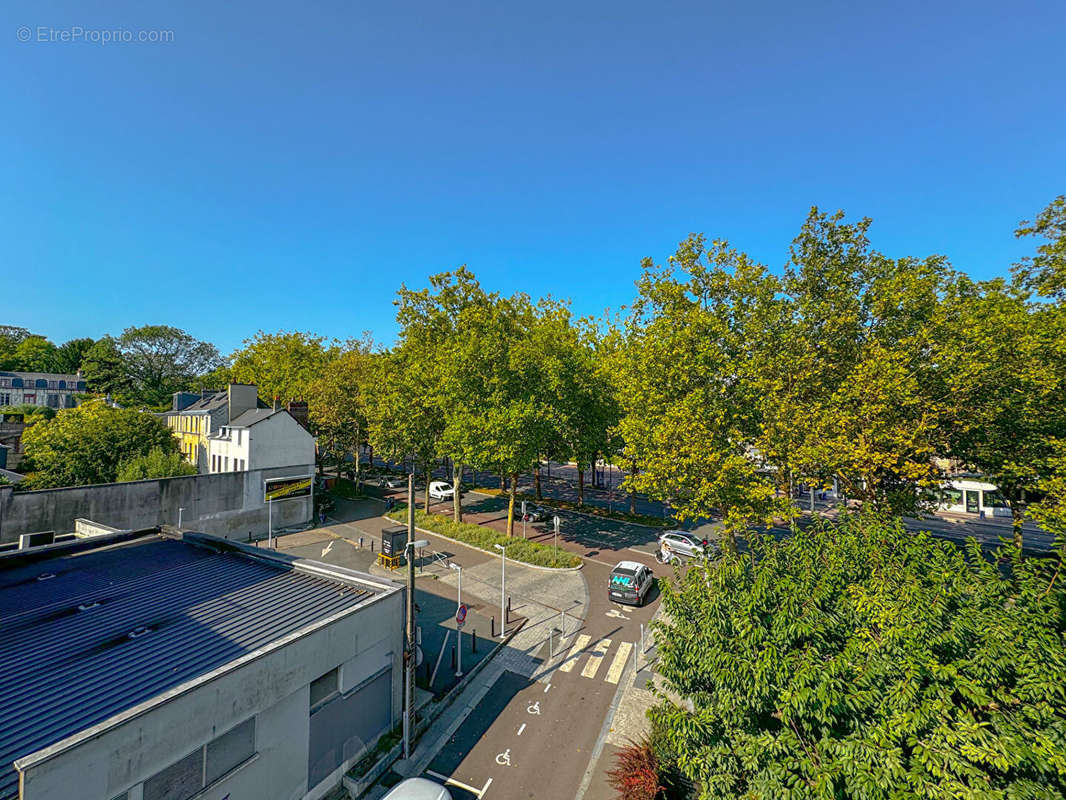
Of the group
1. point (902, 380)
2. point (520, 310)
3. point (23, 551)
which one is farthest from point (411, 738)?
point (520, 310)

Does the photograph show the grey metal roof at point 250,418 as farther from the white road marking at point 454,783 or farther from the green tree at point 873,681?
the green tree at point 873,681

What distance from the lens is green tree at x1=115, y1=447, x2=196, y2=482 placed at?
2970 centimetres

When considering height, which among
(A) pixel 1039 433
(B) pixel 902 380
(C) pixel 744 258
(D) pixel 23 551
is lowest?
(D) pixel 23 551

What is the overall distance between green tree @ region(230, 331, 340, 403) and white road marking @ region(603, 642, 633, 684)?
52762 mm

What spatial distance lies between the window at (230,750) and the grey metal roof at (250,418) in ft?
87.3

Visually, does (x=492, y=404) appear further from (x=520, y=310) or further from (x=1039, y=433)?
(x=1039, y=433)

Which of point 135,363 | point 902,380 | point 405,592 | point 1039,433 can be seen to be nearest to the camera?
point 405,592

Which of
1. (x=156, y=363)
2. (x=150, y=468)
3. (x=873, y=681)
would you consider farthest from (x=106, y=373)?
(x=873, y=681)

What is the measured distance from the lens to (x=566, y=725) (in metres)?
13.6

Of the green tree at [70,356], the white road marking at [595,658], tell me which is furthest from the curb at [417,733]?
the green tree at [70,356]

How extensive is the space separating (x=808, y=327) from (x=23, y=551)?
113 feet

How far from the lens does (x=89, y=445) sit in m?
30.9

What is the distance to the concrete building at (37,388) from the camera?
2965 inches

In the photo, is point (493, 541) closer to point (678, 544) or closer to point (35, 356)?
point (678, 544)
